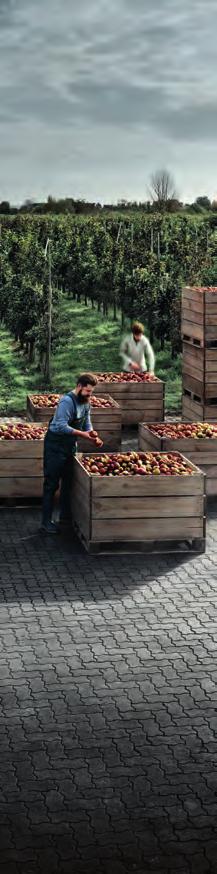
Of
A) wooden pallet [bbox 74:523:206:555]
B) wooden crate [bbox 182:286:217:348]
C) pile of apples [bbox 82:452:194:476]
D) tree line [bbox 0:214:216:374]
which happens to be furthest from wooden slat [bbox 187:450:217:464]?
tree line [bbox 0:214:216:374]

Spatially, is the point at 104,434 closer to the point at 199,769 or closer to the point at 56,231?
the point at 199,769

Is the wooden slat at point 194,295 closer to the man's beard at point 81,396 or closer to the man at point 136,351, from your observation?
the man at point 136,351

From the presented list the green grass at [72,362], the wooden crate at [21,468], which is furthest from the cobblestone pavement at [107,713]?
the green grass at [72,362]

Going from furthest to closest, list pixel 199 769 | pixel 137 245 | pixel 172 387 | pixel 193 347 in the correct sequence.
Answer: pixel 137 245 → pixel 172 387 → pixel 193 347 → pixel 199 769

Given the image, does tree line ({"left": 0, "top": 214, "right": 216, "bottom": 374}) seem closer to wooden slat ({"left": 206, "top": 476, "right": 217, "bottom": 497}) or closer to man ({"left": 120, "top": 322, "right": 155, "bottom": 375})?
man ({"left": 120, "top": 322, "right": 155, "bottom": 375})

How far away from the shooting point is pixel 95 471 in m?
12.8

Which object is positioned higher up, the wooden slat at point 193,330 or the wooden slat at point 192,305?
the wooden slat at point 192,305

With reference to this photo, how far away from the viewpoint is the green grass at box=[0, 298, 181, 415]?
22844 millimetres

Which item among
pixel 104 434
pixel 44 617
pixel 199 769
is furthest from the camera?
pixel 104 434

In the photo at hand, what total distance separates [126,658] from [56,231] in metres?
45.6

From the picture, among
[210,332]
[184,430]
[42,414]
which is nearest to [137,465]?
[184,430]

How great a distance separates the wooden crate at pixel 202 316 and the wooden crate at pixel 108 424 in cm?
220

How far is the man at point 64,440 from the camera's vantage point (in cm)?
1298

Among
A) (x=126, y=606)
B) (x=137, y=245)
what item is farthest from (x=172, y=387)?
(x=137, y=245)
